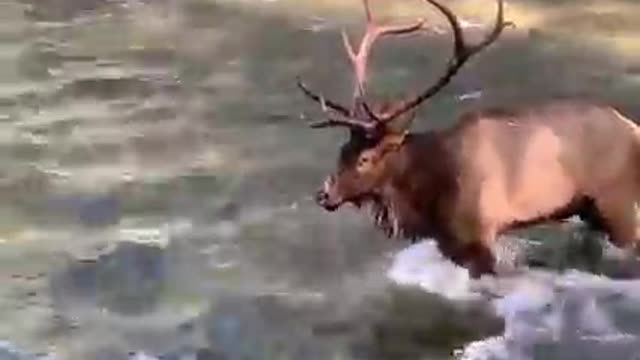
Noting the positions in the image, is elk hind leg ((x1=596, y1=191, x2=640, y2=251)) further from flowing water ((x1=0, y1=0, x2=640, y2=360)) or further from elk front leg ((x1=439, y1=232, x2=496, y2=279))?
elk front leg ((x1=439, y1=232, x2=496, y2=279))

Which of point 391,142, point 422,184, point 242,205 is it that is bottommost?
point 242,205

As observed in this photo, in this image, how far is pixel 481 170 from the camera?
3.72 m

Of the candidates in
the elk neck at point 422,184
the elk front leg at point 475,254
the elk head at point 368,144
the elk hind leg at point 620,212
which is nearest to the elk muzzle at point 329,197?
the elk head at point 368,144

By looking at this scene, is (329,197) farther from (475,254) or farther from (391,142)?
(475,254)

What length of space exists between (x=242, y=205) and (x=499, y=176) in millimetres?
776

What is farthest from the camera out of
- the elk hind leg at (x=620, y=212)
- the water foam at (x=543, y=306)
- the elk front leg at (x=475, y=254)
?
the elk hind leg at (x=620, y=212)

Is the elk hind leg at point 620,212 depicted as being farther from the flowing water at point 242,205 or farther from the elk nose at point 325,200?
the elk nose at point 325,200

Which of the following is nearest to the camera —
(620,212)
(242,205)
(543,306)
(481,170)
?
(543,306)

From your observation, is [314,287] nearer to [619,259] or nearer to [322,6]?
[619,259]

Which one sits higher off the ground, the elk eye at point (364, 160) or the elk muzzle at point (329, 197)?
the elk eye at point (364, 160)

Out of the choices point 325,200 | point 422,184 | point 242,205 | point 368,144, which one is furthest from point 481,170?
point 242,205

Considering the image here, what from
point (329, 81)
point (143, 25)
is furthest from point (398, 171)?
point (143, 25)

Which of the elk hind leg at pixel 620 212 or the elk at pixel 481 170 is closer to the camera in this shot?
the elk at pixel 481 170

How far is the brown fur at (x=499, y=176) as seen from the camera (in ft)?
12.2
